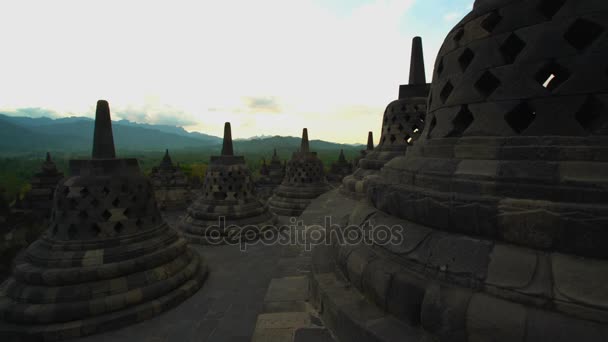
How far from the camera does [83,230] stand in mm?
6262

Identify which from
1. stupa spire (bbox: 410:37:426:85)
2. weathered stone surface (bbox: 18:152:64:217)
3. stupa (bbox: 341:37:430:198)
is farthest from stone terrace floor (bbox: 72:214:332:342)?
weathered stone surface (bbox: 18:152:64:217)

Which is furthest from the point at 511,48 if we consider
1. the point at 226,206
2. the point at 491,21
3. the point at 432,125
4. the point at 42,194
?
the point at 42,194

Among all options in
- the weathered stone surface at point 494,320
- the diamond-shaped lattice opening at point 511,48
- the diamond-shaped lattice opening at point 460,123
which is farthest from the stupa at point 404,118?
the weathered stone surface at point 494,320

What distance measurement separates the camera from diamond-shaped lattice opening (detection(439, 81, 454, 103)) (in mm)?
2766

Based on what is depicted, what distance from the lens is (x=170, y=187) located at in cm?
1853

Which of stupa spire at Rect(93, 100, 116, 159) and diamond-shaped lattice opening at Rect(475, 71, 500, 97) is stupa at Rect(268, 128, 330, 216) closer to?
stupa spire at Rect(93, 100, 116, 159)

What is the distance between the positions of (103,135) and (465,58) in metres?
7.31

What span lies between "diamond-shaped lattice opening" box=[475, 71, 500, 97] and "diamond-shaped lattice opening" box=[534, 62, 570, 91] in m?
0.30

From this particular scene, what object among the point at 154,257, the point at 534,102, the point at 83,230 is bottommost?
the point at 154,257

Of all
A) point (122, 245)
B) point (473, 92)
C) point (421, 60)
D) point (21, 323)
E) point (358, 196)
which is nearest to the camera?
point (473, 92)

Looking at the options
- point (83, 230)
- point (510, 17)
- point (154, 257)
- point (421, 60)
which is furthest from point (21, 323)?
point (421, 60)

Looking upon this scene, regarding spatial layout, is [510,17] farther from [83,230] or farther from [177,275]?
[83,230]

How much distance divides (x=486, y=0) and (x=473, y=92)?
2.64ft

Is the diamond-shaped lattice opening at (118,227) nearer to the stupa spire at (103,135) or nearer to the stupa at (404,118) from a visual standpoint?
the stupa spire at (103,135)
